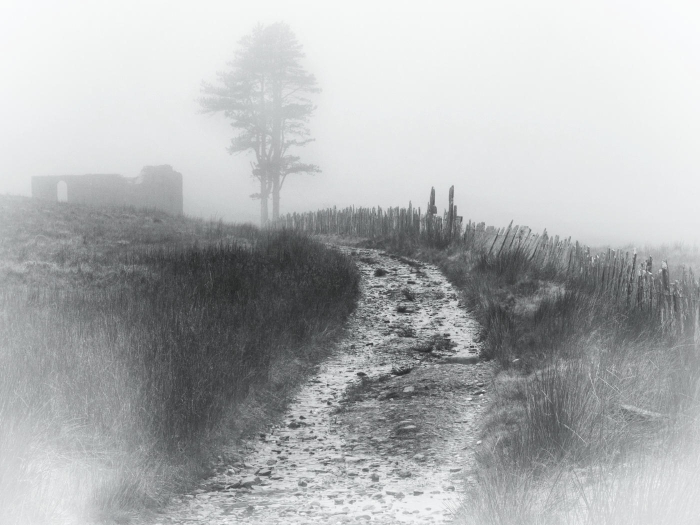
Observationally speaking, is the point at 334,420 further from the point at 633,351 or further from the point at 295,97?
the point at 295,97

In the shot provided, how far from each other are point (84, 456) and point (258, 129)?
23607mm

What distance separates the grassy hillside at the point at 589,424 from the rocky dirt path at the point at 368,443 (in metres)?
0.37

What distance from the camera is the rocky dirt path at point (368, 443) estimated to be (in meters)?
4.13

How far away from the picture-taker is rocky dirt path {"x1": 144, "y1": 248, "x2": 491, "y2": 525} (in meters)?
4.13

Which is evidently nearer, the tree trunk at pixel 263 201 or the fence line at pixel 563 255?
the fence line at pixel 563 255

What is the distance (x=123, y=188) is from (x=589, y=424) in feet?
103

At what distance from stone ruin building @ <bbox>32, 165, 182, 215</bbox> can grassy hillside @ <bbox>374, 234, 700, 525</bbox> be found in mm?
26177

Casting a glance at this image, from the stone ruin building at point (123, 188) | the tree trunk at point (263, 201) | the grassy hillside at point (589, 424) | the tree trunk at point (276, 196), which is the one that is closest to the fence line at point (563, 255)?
the grassy hillside at point (589, 424)

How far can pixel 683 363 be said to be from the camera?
480 cm

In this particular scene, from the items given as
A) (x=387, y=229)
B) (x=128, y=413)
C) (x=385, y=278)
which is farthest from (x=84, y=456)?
(x=387, y=229)

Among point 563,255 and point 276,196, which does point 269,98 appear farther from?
point 563,255

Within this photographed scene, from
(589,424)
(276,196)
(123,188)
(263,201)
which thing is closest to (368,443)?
(589,424)

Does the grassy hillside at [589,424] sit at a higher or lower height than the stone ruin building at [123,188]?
lower

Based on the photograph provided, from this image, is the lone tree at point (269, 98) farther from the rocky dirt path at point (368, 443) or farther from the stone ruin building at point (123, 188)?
the rocky dirt path at point (368, 443)
